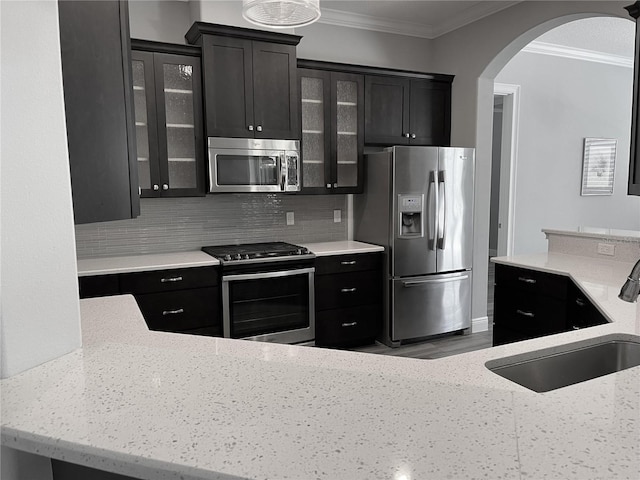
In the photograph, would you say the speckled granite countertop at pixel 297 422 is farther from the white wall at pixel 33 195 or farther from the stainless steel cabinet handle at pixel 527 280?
the stainless steel cabinet handle at pixel 527 280

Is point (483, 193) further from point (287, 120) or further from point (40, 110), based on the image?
point (40, 110)

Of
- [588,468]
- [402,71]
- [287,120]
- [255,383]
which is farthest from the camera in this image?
[402,71]

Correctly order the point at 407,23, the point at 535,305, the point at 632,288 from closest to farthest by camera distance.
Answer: the point at 632,288 → the point at 535,305 → the point at 407,23

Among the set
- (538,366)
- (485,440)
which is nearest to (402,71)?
(538,366)

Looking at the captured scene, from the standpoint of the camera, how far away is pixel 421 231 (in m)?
4.08

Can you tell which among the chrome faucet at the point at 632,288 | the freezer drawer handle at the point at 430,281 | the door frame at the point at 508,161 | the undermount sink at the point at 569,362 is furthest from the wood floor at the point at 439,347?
the chrome faucet at the point at 632,288

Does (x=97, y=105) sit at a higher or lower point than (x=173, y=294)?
higher

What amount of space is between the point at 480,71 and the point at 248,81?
6.81 ft

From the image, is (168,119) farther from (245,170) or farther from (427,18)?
(427,18)

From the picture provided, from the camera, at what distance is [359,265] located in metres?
4.06

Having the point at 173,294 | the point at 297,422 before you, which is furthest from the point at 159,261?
the point at 297,422

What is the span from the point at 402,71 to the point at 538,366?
11.3 ft

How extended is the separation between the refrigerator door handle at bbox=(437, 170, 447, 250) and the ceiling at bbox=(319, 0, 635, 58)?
1.44m

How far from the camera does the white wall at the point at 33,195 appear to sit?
93 cm
